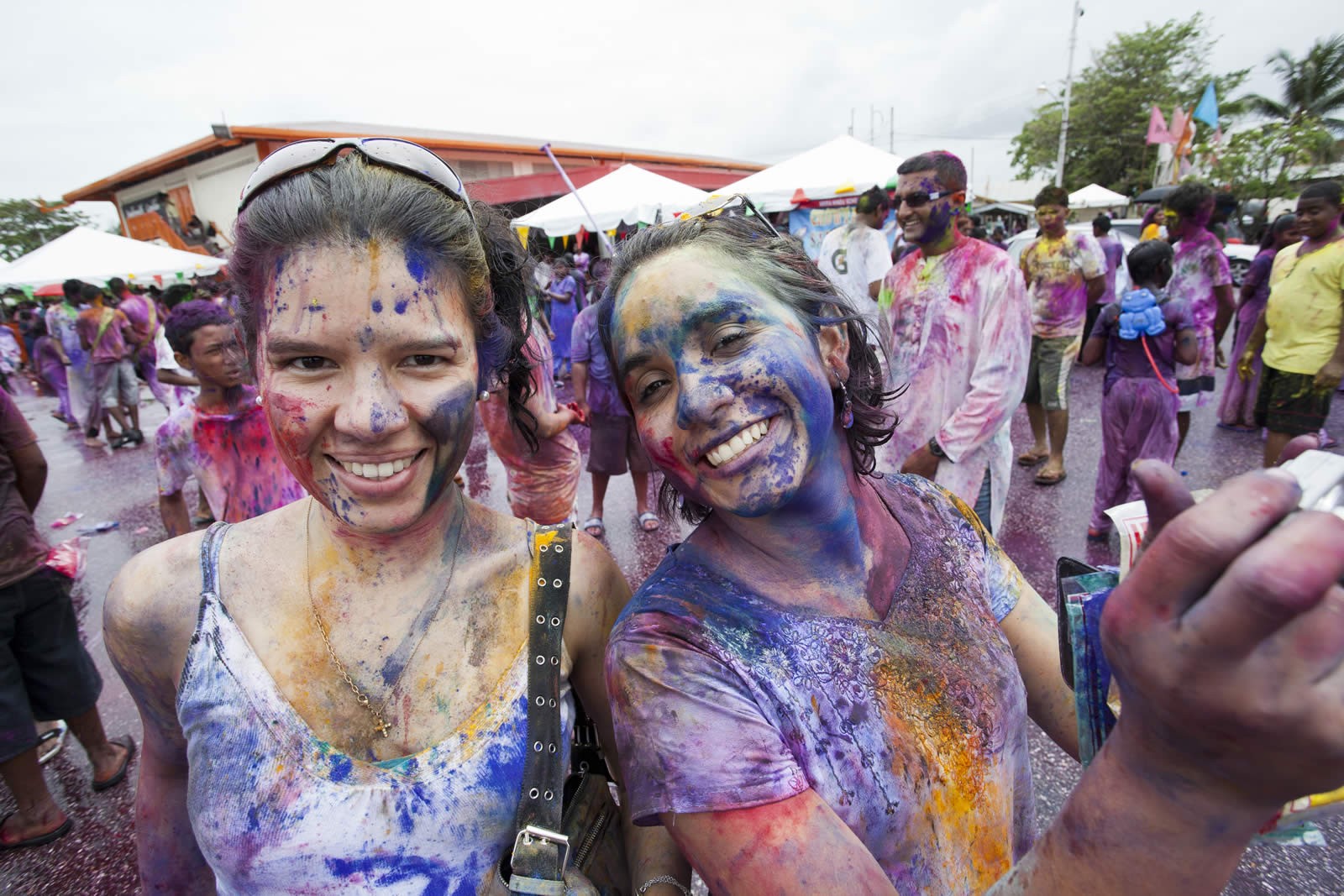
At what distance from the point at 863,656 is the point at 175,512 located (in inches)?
125

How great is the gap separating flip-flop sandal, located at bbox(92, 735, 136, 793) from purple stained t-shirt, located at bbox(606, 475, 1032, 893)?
3.28m

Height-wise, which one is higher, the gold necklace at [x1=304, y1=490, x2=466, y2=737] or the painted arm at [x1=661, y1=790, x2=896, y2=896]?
the gold necklace at [x1=304, y1=490, x2=466, y2=737]

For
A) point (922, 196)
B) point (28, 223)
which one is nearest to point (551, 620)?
point (922, 196)

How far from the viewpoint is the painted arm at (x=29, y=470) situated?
274 centimetres

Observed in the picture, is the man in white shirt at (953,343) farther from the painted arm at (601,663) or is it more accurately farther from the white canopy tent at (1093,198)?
the white canopy tent at (1093,198)

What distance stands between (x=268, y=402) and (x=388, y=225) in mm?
343

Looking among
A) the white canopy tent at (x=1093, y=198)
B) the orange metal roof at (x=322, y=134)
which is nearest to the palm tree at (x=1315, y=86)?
the white canopy tent at (x=1093, y=198)

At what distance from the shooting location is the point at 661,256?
1233 millimetres

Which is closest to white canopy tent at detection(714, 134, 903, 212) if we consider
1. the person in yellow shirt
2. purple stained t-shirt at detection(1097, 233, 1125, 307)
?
purple stained t-shirt at detection(1097, 233, 1125, 307)

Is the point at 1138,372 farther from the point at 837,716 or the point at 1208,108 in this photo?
the point at 1208,108

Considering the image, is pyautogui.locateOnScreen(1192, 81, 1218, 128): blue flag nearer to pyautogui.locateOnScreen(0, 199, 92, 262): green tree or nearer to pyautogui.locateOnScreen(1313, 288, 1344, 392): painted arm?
pyautogui.locateOnScreen(1313, 288, 1344, 392): painted arm

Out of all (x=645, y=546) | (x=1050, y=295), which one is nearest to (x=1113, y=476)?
(x=1050, y=295)

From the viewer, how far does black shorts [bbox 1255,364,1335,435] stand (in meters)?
4.68

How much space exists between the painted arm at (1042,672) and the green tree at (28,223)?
5583 cm
